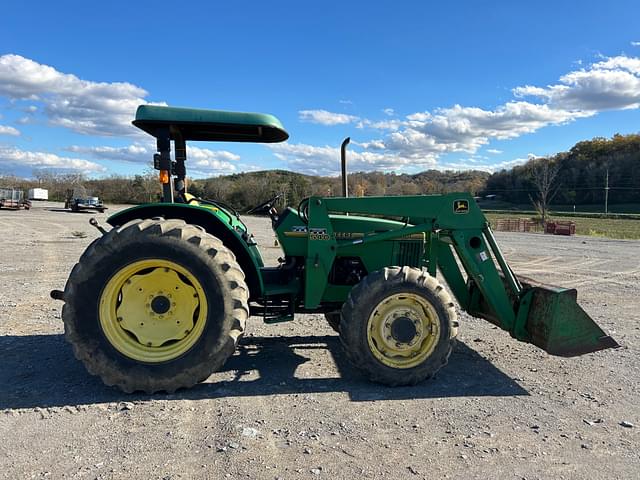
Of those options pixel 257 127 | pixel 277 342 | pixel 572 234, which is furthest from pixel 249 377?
pixel 572 234

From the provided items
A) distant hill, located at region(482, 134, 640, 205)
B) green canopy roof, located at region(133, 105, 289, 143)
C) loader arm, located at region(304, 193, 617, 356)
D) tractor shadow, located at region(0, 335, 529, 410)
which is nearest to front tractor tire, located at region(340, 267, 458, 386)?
tractor shadow, located at region(0, 335, 529, 410)

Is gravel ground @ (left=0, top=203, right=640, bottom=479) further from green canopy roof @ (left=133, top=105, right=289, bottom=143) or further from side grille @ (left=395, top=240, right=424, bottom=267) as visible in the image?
green canopy roof @ (left=133, top=105, right=289, bottom=143)

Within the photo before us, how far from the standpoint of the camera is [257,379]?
424 centimetres

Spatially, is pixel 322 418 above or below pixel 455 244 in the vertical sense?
below

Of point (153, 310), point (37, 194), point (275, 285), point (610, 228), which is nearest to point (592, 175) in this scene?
point (610, 228)

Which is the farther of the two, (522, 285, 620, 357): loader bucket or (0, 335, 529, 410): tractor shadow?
(522, 285, 620, 357): loader bucket

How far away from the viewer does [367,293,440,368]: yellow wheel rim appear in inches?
161

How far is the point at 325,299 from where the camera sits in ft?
15.6

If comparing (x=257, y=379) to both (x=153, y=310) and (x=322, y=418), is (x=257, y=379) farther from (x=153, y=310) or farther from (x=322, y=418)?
(x=153, y=310)

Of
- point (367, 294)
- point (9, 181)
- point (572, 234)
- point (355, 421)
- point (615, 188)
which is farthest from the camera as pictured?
point (615, 188)

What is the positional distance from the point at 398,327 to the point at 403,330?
0.05m

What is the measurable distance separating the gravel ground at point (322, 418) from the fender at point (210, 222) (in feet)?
2.88

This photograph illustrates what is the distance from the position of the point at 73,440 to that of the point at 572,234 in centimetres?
3042

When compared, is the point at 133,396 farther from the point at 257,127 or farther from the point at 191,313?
the point at 257,127
